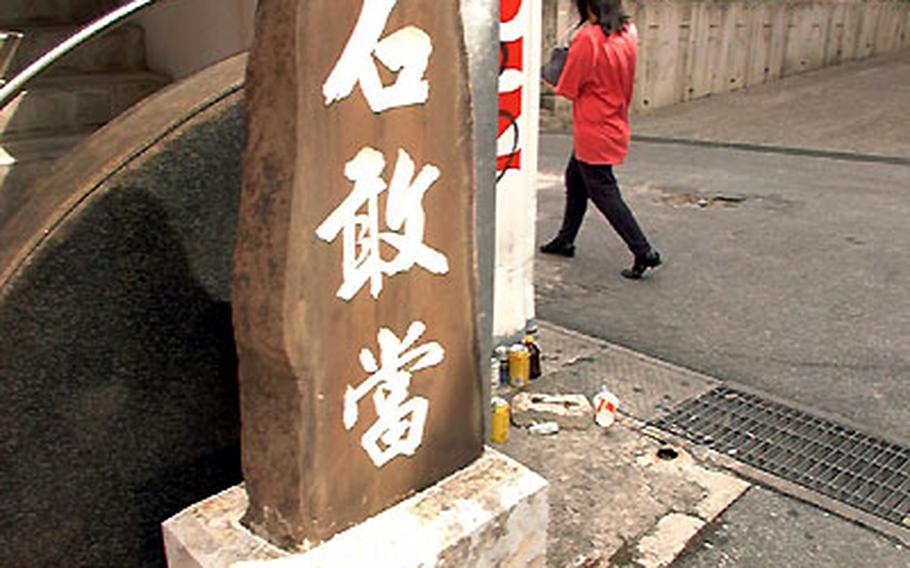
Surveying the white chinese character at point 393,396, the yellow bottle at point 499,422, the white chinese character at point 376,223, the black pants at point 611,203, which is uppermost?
the white chinese character at point 376,223

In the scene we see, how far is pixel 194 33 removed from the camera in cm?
321

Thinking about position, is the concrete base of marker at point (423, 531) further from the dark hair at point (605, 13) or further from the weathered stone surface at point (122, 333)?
the dark hair at point (605, 13)

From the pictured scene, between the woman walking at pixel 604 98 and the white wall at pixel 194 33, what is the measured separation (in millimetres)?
2340

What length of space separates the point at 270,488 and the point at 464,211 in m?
0.73

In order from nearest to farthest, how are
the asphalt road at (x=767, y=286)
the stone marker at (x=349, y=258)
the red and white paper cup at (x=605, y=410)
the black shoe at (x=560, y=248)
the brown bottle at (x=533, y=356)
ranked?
the stone marker at (x=349, y=258)
the red and white paper cup at (x=605, y=410)
the brown bottle at (x=533, y=356)
the asphalt road at (x=767, y=286)
the black shoe at (x=560, y=248)

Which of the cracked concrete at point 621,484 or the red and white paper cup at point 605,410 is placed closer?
the cracked concrete at point 621,484

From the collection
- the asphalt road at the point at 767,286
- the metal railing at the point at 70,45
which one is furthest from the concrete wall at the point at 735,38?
the metal railing at the point at 70,45

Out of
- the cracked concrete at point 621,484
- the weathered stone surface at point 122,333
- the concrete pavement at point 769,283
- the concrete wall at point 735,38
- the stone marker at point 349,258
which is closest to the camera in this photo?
the stone marker at point 349,258

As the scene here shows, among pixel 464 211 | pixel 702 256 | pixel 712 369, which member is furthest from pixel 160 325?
pixel 702 256

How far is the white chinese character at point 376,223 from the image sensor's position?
1582mm

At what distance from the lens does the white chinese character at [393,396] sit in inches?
67.7

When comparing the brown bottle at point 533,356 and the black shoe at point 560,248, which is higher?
the brown bottle at point 533,356

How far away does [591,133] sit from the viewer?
4930 mm

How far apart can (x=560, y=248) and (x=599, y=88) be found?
1241mm
